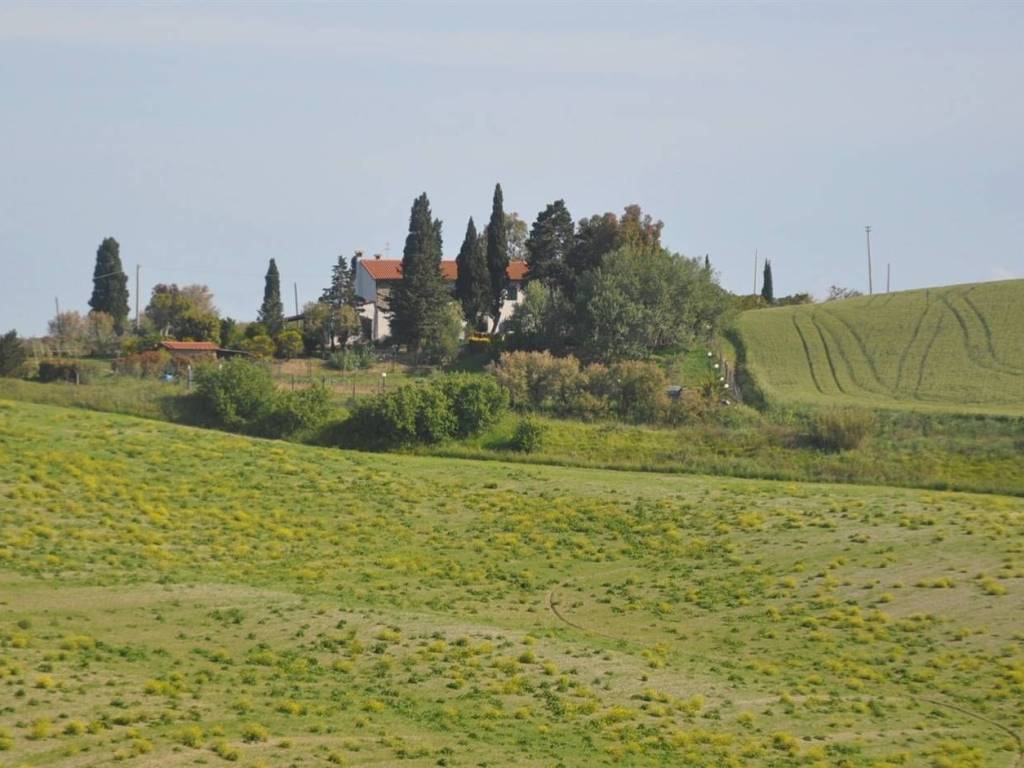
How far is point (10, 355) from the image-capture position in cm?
9644

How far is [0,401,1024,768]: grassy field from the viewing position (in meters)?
33.4

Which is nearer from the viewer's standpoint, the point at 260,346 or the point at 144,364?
the point at 144,364

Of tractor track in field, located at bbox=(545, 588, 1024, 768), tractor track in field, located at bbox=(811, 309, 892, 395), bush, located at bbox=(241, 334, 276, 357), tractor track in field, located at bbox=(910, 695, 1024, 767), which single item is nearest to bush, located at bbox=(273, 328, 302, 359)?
bush, located at bbox=(241, 334, 276, 357)

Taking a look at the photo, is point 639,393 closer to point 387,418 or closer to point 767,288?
point 387,418

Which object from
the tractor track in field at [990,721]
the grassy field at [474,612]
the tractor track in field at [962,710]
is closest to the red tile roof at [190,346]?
the grassy field at [474,612]

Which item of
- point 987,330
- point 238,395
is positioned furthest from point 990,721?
point 987,330

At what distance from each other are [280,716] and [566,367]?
192 ft

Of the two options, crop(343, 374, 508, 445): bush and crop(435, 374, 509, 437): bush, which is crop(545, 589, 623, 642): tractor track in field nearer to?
crop(343, 374, 508, 445): bush

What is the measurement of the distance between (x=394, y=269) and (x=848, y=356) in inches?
1616

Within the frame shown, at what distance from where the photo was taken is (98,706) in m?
32.8

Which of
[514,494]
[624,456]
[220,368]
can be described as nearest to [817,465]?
[624,456]

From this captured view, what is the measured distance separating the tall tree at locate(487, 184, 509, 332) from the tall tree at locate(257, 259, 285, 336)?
17324 millimetres

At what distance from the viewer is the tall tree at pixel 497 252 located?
120250 millimetres

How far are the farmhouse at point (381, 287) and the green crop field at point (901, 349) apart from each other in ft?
64.6
